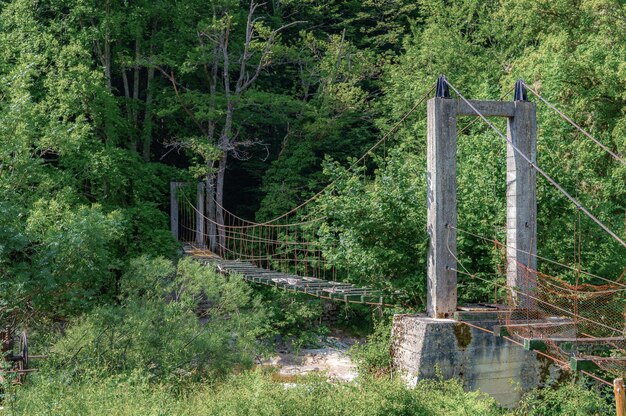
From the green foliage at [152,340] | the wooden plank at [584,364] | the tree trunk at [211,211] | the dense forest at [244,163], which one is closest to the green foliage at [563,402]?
the dense forest at [244,163]

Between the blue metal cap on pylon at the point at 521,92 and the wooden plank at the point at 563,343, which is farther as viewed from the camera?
the blue metal cap on pylon at the point at 521,92

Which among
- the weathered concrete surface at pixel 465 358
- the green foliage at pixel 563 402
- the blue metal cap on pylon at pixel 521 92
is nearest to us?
the weathered concrete surface at pixel 465 358

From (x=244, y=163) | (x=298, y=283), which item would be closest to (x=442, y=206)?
(x=298, y=283)

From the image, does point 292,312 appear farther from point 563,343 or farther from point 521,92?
point 563,343

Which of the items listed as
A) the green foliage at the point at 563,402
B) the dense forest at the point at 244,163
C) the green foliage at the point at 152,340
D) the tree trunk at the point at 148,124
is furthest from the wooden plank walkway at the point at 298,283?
the tree trunk at the point at 148,124

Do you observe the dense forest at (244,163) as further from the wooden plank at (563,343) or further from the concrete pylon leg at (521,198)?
the concrete pylon leg at (521,198)

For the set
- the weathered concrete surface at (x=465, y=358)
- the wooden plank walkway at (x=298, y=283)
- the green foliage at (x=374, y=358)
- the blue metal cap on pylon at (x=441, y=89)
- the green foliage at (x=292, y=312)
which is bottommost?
the green foliage at (x=292, y=312)

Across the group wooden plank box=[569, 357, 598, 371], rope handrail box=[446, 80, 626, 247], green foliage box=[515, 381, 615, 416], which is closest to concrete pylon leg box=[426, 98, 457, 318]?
rope handrail box=[446, 80, 626, 247]

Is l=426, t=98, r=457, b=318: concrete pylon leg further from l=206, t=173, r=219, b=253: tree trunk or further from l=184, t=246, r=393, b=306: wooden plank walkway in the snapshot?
l=206, t=173, r=219, b=253: tree trunk

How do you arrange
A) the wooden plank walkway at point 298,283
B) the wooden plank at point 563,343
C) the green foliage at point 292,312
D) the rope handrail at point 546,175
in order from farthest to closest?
the green foliage at point 292,312, the wooden plank walkway at point 298,283, the wooden plank at point 563,343, the rope handrail at point 546,175

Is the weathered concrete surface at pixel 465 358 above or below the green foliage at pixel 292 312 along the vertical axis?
above

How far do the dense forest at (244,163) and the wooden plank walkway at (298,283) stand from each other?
23 centimetres

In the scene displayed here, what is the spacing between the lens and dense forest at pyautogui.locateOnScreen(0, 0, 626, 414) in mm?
7824

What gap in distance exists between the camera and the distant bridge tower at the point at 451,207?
6719 millimetres
